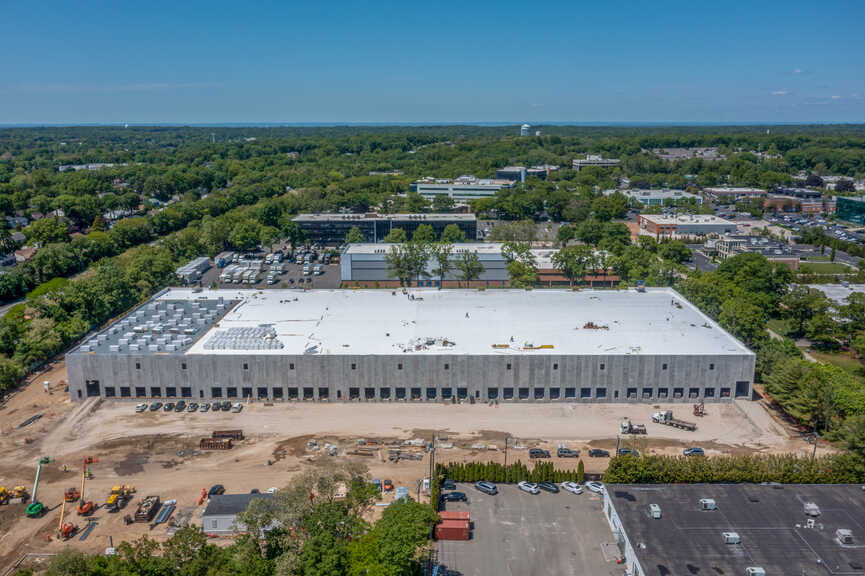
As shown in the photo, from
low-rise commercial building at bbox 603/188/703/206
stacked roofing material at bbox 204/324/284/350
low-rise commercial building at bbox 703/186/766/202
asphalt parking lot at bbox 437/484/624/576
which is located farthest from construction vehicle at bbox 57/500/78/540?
low-rise commercial building at bbox 703/186/766/202

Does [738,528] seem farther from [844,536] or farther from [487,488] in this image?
[487,488]

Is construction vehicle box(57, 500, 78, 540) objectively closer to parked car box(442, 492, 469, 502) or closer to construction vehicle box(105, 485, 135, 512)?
construction vehicle box(105, 485, 135, 512)

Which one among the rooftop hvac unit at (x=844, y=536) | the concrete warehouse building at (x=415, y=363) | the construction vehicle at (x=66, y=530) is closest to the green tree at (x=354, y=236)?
the concrete warehouse building at (x=415, y=363)

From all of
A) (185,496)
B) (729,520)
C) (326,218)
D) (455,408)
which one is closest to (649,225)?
(326,218)

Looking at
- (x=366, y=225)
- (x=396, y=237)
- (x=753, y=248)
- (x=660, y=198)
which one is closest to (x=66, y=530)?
(x=396, y=237)

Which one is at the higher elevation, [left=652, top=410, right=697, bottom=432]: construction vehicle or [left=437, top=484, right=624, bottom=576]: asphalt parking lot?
[left=652, top=410, right=697, bottom=432]: construction vehicle
